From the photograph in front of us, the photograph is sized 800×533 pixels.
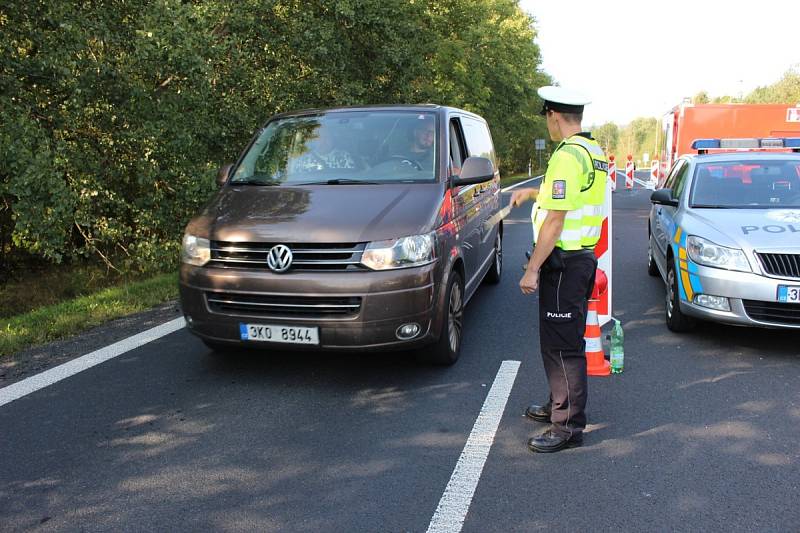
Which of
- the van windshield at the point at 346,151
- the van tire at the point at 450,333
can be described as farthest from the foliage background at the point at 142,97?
the van tire at the point at 450,333

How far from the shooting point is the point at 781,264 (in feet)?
16.8

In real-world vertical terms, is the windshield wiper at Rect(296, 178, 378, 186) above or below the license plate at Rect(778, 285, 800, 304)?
above

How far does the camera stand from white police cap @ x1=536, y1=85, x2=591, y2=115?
11.7 ft

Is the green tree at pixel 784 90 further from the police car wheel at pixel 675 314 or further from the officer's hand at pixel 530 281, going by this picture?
the officer's hand at pixel 530 281

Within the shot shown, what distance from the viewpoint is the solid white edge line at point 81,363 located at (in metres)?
4.59

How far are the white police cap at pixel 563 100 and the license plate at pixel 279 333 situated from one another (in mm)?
2034

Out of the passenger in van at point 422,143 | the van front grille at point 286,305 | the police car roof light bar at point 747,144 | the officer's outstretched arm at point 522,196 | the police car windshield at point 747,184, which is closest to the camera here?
the officer's outstretched arm at point 522,196

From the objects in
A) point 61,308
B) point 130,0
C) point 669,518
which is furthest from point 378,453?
point 130,0

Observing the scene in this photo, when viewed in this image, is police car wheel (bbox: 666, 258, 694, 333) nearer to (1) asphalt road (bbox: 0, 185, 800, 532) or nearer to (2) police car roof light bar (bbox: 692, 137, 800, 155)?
(1) asphalt road (bbox: 0, 185, 800, 532)

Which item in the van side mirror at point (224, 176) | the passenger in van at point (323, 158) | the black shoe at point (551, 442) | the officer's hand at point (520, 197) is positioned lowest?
the black shoe at point (551, 442)

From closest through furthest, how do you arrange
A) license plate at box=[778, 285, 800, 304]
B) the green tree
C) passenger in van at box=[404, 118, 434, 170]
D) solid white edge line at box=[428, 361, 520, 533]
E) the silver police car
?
solid white edge line at box=[428, 361, 520, 533] < license plate at box=[778, 285, 800, 304] < the silver police car < passenger in van at box=[404, 118, 434, 170] < the green tree

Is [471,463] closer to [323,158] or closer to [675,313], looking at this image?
[323,158]

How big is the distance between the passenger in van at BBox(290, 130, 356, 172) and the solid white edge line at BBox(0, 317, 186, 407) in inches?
79.2

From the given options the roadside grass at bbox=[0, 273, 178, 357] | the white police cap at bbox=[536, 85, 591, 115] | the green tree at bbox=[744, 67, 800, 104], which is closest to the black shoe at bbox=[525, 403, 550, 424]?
the white police cap at bbox=[536, 85, 591, 115]
